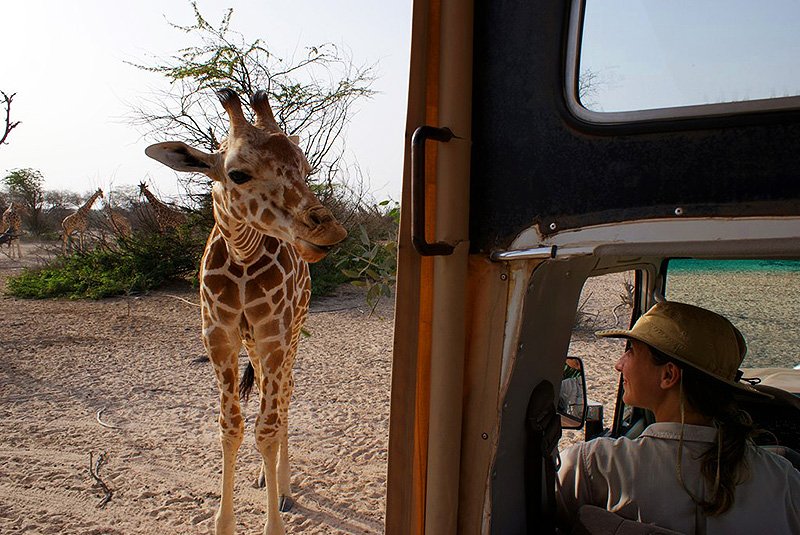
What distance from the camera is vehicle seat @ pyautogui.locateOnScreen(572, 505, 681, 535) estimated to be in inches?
53.0

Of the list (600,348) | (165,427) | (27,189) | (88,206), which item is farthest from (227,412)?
(27,189)

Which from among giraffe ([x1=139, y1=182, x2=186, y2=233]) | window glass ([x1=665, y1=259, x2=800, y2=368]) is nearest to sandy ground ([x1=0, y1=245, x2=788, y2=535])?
window glass ([x1=665, y1=259, x2=800, y2=368])

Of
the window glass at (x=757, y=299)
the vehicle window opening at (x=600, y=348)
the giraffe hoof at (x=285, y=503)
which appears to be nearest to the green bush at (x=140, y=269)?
the vehicle window opening at (x=600, y=348)

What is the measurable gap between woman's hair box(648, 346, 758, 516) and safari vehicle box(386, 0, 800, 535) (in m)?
0.37

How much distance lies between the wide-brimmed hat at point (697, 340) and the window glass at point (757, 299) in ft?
Result: 2.94

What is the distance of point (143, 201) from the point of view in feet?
46.1

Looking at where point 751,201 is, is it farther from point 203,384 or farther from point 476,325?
point 203,384

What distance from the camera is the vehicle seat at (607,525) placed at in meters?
1.35

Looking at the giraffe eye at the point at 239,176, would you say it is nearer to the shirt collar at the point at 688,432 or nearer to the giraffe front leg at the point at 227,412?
the giraffe front leg at the point at 227,412

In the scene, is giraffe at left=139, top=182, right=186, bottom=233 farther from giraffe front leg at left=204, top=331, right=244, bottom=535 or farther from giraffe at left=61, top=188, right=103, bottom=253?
giraffe front leg at left=204, top=331, right=244, bottom=535

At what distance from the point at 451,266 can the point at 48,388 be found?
6330mm

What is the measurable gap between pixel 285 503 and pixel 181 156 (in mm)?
2349

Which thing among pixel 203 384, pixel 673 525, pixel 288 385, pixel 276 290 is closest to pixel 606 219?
pixel 673 525

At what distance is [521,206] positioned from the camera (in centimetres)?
134
